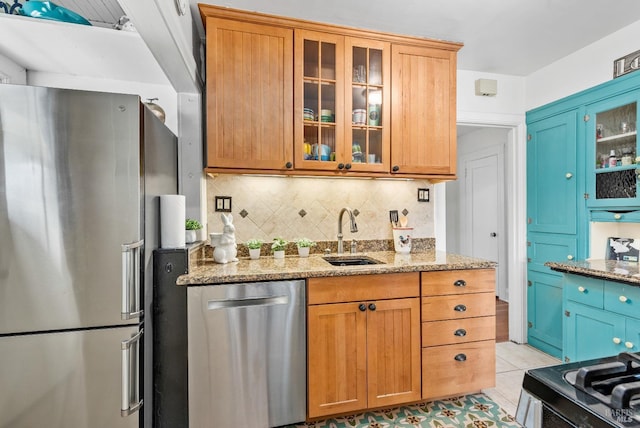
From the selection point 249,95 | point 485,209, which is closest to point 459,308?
point 249,95

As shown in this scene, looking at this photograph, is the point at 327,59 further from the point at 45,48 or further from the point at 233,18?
the point at 45,48

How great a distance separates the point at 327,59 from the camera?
221cm

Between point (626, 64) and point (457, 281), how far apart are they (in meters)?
2.07

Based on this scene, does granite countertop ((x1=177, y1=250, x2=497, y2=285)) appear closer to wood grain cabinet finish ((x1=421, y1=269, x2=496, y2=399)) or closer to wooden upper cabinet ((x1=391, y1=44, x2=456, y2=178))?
wood grain cabinet finish ((x1=421, y1=269, x2=496, y2=399))

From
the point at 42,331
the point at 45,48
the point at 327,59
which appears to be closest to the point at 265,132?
the point at 327,59

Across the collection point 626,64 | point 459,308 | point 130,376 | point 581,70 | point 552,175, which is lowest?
point 130,376

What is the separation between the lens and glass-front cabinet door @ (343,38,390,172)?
225 centimetres

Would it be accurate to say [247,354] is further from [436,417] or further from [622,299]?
[622,299]

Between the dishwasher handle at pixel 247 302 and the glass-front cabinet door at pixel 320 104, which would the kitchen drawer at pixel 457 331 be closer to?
the dishwasher handle at pixel 247 302

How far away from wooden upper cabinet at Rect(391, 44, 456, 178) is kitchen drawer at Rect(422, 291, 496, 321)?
3.09 ft

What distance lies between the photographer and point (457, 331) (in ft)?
6.66

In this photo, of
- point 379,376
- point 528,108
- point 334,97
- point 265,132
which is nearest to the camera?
point 379,376

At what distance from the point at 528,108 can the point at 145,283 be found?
3.57 m

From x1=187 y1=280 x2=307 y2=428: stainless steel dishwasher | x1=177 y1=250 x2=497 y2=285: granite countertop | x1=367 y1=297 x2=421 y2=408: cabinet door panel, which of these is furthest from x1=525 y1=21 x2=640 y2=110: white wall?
x1=187 y1=280 x2=307 y2=428: stainless steel dishwasher
